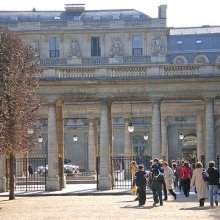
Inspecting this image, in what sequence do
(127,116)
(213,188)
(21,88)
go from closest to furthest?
(213,188), (21,88), (127,116)

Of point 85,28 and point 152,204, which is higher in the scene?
point 85,28

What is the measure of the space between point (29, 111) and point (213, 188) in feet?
40.4

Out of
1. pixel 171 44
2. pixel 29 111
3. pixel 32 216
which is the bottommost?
pixel 32 216

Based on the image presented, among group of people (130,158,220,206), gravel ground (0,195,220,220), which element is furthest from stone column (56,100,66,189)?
group of people (130,158,220,206)

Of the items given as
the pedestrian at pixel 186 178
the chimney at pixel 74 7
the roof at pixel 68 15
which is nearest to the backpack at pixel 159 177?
the pedestrian at pixel 186 178

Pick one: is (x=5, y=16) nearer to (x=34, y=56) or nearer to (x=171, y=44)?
(x=171, y=44)

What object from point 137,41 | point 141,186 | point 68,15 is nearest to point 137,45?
point 137,41

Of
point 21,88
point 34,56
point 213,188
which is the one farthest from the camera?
point 34,56

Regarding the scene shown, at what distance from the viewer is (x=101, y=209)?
30688 millimetres

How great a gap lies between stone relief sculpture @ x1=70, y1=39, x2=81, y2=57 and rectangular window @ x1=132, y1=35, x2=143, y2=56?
5.87 metres

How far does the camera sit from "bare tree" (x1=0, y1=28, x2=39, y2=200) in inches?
1450

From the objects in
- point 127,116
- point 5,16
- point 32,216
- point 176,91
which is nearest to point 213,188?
point 32,216

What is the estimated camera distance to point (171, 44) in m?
81.9

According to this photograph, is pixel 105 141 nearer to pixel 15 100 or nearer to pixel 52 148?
pixel 52 148
